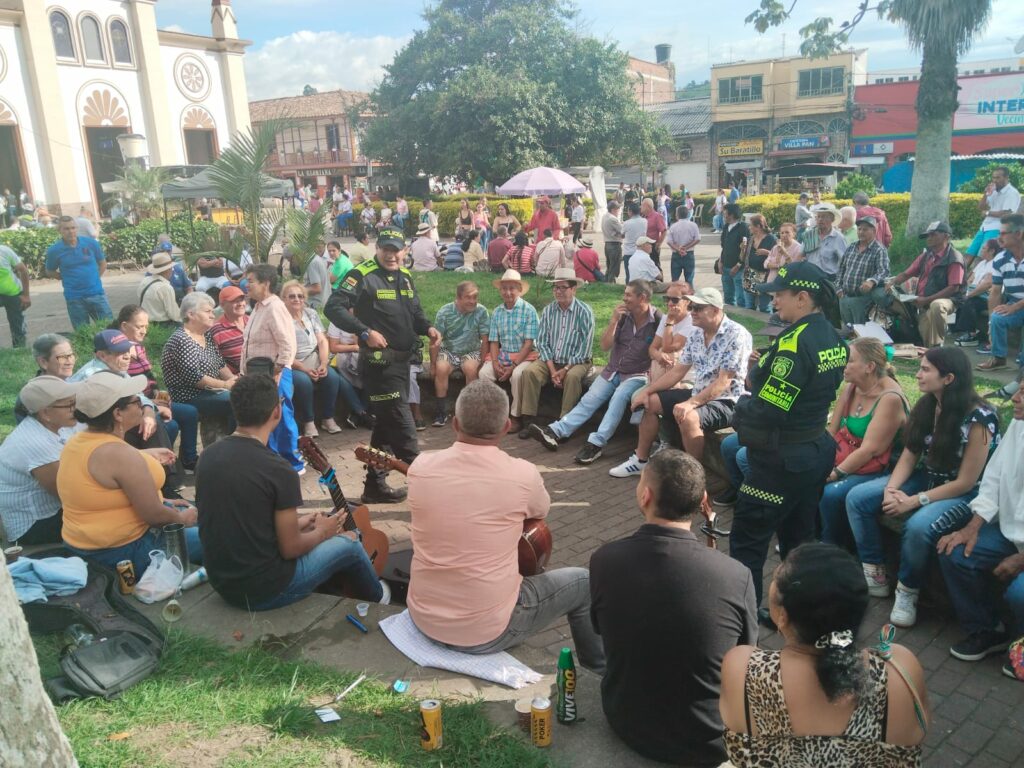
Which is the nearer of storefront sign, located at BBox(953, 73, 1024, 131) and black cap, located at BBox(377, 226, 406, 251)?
black cap, located at BBox(377, 226, 406, 251)

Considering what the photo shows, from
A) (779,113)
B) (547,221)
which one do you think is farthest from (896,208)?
(779,113)

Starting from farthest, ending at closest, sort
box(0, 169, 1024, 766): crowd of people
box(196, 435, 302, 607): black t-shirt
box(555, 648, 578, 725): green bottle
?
box(196, 435, 302, 607): black t-shirt < box(555, 648, 578, 725): green bottle < box(0, 169, 1024, 766): crowd of people

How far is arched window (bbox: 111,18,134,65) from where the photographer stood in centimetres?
3155

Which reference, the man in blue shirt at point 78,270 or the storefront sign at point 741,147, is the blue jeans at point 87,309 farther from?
the storefront sign at point 741,147

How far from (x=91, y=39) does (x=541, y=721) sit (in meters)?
36.1

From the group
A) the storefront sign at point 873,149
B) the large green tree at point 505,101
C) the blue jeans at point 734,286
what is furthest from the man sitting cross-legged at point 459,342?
the storefront sign at point 873,149

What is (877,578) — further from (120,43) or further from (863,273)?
(120,43)

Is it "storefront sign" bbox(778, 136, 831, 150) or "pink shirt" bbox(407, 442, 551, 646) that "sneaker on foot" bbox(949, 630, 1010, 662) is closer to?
"pink shirt" bbox(407, 442, 551, 646)

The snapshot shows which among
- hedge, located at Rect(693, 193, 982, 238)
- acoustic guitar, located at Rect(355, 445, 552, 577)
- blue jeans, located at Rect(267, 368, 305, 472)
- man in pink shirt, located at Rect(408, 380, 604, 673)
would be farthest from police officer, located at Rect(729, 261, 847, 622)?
hedge, located at Rect(693, 193, 982, 238)

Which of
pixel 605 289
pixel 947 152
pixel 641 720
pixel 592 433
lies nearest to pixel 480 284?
pixel 605 289

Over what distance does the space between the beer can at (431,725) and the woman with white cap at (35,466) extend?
2811mm

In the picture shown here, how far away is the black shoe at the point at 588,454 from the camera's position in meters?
6.59

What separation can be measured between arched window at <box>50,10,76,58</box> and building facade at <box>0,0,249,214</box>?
0.04 metres

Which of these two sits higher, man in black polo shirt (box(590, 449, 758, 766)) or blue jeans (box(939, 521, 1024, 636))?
man in black polo shirt (box(590, 449, 758, 766))
